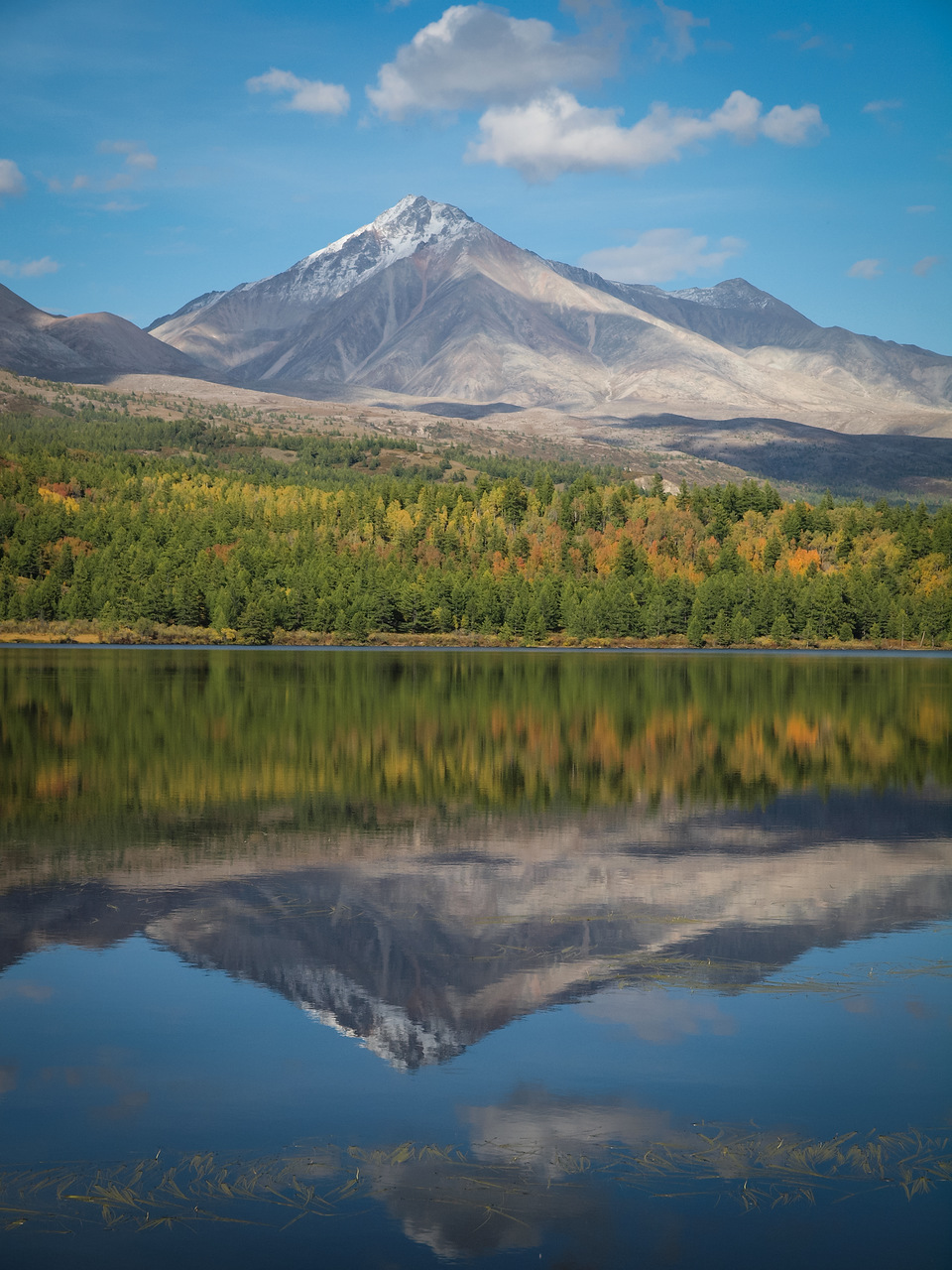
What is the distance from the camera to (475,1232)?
9695mm

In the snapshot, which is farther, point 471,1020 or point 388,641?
point 388,641

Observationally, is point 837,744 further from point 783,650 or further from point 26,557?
point 26,557

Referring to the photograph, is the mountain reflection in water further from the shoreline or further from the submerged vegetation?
the shoreline

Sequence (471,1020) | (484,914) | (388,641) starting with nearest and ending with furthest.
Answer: (471,1020) → (484,914) → (388,641)

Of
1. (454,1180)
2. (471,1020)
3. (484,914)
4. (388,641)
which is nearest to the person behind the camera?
(454,1180)

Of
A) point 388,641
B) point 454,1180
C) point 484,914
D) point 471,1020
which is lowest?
point 388,641

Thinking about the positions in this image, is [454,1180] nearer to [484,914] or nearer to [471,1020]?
[471,1020]

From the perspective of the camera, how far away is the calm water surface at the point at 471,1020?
9.98 m

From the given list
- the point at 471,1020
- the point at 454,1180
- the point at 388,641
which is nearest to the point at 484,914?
the point at 471,1020

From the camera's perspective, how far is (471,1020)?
47.1ft

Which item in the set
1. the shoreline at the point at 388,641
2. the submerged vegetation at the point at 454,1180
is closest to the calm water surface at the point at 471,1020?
the submerged vegetation at the point at 454,1180

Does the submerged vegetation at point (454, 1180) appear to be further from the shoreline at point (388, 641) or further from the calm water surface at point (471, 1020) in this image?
the shoreline at point (388, 641)

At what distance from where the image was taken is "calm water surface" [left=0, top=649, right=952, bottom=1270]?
998 centimetres

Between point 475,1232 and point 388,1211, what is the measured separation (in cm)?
77
